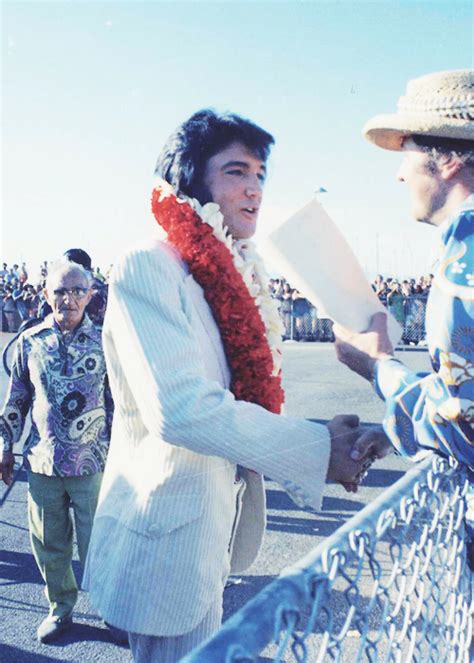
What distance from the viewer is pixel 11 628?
3.62 m

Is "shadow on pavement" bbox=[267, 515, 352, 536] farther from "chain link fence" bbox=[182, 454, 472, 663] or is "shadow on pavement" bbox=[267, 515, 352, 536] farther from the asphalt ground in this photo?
"chain link fence" bbox=[182, 454, 472, 663]

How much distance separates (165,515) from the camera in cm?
173

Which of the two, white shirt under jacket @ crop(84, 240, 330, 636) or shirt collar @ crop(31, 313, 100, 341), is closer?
white shirt under jacket @ crop(84, 240, 330, 636)

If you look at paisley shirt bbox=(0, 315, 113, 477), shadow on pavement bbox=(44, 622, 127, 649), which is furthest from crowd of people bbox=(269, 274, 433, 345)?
shadow on pavement bbox=(44, 622, 127, 649)

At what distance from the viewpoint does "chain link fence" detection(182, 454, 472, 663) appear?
2.92ft

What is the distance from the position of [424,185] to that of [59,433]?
2.56 m

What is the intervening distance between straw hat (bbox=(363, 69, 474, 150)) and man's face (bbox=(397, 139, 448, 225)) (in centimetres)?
6

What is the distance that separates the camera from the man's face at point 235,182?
79.7 inches

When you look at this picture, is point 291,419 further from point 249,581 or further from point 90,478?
point 249,581

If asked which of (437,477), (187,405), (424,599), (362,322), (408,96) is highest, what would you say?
(408,96)

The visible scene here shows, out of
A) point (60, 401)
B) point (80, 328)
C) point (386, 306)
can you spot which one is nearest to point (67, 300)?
Answer: point (80, 328)

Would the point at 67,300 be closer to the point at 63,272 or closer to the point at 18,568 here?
the point at 63,272

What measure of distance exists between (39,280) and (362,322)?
2307cm

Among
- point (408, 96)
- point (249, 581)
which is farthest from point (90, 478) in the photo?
point (408, 96)
